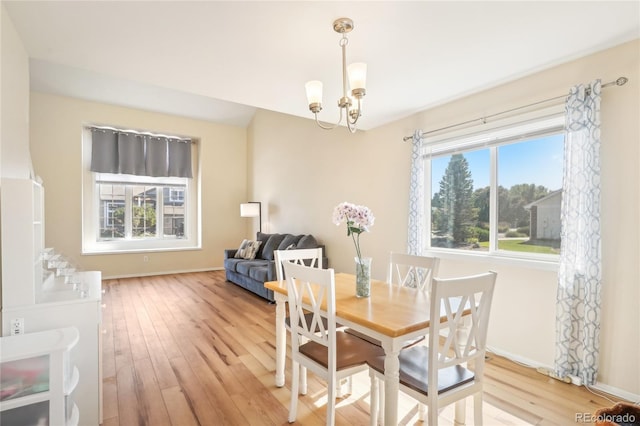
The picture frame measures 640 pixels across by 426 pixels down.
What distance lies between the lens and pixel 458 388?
1483 mm

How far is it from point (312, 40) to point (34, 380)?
2408 mm

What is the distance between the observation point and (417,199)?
3352 millimetres

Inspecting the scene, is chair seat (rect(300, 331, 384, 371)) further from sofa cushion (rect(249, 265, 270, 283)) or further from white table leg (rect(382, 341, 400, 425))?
sofa cushion (rect(249, 265, 270, 283))

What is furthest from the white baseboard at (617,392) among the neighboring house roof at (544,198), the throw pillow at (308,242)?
the throw pillow at (308,242)

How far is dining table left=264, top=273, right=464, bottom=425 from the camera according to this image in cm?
145

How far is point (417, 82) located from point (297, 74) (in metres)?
1.07

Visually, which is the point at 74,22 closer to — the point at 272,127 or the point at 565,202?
the point at 565,202

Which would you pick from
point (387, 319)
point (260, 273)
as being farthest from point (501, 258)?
point (260, 273)

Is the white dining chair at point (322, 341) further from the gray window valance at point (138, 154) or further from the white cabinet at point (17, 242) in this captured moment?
the gray window valance at point (138, 154)

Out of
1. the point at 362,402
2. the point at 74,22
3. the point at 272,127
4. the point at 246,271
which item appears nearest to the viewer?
the point at 74,22

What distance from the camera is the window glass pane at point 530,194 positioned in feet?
8.43

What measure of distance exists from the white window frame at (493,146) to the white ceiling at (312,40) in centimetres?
38

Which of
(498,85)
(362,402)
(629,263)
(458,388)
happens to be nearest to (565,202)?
(629,263)

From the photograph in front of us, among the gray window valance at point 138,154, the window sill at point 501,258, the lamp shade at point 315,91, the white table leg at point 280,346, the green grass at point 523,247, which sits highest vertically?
the gray window valance at point 138,154
